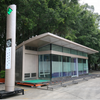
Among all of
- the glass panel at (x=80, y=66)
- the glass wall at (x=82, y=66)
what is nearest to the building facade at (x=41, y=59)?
the glass panel at (x=80, y=66)

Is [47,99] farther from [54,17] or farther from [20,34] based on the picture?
[20,34]

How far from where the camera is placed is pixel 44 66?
14273 millimetres

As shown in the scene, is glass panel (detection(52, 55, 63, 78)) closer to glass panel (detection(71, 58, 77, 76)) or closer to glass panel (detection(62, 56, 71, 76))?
glass panel (detection(62, 56, 71, 76))

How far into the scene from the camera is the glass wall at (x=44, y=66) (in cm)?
1395

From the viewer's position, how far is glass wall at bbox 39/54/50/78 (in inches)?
549

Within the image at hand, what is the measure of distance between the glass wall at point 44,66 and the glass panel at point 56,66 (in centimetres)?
52

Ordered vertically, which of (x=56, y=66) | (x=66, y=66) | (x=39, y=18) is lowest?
(x=66, y=66)

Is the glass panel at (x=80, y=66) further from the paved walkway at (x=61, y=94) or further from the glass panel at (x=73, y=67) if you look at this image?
the paved walkway at (x=61, y=94)

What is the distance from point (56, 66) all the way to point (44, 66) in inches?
50.4

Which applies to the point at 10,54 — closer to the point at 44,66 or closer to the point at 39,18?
the point at 44,66

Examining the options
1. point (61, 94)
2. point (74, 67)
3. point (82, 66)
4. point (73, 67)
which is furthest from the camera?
point (82, 66)

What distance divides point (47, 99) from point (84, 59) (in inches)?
618

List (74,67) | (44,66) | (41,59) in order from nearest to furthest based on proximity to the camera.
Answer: (44,66)
(41,59)
(74,67)

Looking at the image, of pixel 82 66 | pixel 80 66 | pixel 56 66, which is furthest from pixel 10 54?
pixel 82 66
